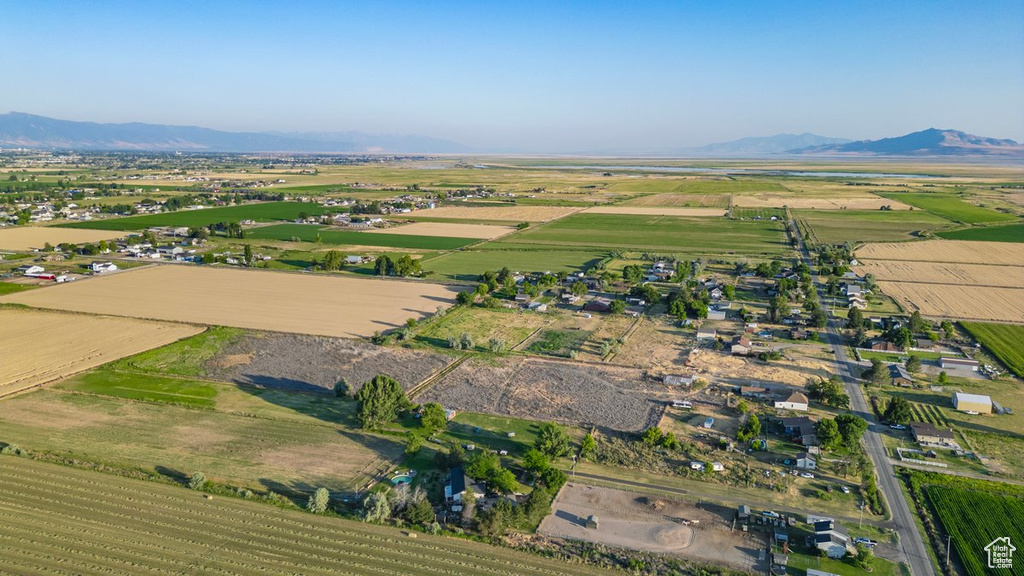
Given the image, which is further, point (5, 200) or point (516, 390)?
point (5, 200)

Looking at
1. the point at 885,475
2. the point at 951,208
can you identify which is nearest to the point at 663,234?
Answer: the point at 885,475

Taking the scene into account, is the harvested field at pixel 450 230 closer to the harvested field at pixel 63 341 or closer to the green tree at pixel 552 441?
the harvested field at pixel 63 341

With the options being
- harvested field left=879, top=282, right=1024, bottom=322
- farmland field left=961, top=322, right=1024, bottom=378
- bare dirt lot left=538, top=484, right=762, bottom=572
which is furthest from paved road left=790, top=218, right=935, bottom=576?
harvested field left=879, top=282, right=1024, bottom=322

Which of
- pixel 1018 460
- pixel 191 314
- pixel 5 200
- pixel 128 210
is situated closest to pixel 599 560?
pixel 1018 460

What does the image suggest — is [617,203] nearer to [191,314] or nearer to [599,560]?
[191,314]

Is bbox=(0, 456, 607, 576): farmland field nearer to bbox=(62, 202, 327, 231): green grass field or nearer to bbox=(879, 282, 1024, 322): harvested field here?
bbox=(879, 282, 1024, 322): harvested field

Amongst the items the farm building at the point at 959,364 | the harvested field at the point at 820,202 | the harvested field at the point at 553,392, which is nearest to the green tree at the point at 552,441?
the harvested field at the point at 553,392
